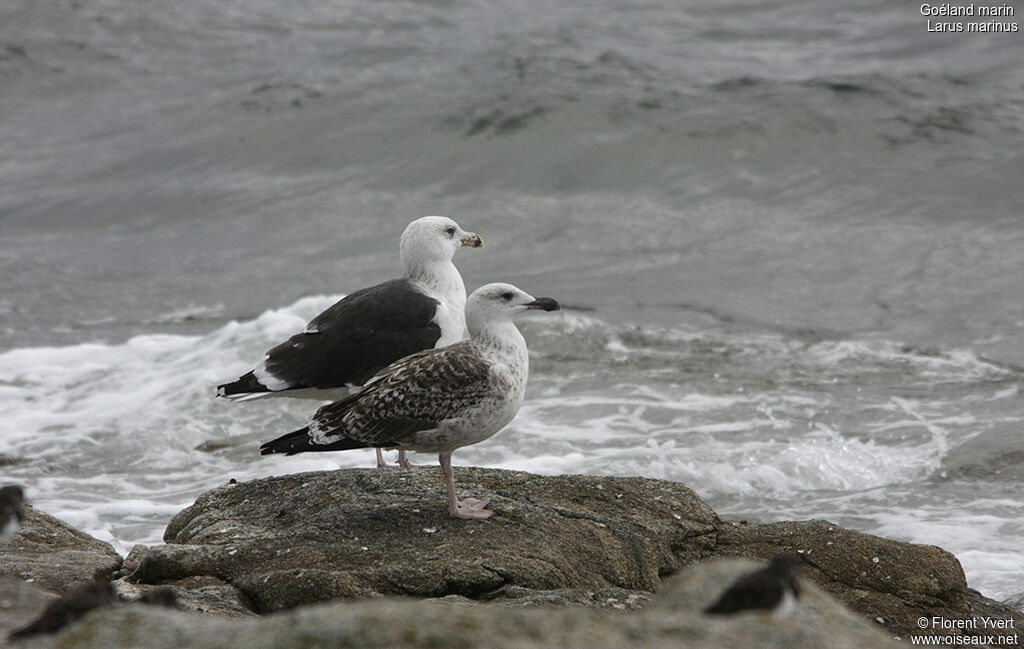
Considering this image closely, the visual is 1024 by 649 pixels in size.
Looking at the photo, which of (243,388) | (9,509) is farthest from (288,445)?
(243,388)

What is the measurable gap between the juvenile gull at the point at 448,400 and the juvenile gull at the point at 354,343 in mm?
1533

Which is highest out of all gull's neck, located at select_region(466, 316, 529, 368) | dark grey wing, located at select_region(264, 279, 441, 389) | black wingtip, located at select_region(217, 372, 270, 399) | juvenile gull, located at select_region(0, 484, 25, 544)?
gull's neck, located at select_region(466, 316, 529, 368)

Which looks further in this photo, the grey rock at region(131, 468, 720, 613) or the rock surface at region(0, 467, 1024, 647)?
the grey rock at region(131, 468, 720, 613)

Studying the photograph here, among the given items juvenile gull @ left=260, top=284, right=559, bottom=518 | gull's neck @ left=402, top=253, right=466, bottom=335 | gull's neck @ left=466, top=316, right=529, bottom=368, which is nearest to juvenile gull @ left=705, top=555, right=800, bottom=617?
juvenile gull @ left=260, top=284, right=559, bottom=518

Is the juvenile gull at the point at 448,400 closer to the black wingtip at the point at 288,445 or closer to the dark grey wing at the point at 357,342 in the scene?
the black wingtip at the point at 288,445

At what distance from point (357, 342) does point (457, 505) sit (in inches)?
81.0

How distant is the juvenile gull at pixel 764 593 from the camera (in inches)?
136

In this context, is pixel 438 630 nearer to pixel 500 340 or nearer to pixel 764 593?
pixel 764 593

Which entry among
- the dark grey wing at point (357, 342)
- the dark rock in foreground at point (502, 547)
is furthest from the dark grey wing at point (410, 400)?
the dark grey wing at point (357, 342)

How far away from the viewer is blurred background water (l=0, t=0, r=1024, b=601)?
949cm

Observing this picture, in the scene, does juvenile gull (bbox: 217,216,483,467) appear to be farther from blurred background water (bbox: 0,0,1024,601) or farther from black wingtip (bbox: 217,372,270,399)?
blurred background water (bbox: 0,0,1024,601)

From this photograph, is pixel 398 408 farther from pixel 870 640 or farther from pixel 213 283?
pixel 213 283

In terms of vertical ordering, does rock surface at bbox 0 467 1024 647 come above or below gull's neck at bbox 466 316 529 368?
below

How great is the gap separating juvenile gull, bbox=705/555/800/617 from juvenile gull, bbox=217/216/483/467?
4.03 metres
